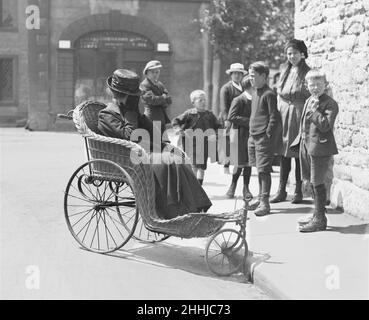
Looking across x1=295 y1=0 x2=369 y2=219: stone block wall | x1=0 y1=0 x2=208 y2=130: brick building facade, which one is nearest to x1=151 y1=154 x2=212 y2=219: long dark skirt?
x1=295 y1=0 x2=369 y2=219: stone block wall

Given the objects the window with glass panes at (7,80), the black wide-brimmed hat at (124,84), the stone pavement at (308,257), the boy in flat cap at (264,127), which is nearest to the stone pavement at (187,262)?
the stone pavement at (308,257)

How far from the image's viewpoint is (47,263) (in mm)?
6363

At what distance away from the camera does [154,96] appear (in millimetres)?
9555

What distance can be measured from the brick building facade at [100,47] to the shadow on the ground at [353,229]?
701 inches

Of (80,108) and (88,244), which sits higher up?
(80,108)

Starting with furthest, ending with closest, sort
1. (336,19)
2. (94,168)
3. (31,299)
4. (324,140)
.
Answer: (336,19) → (324,140) → (94,168) → (31,299)

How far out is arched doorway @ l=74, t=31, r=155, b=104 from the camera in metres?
24.9

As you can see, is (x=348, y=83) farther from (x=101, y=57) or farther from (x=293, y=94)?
(x=101, y=57)

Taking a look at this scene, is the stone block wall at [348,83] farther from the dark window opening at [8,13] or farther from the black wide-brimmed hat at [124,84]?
the dark window opening at [8,13]

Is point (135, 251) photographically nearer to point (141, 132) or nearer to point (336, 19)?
point (141, 132)

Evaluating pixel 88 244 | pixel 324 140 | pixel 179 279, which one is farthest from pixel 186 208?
pixel 324 140

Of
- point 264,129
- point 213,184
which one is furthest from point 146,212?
point 213,184

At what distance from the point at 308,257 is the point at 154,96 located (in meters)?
Answer: 4.04

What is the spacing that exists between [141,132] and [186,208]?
95 centimetres
